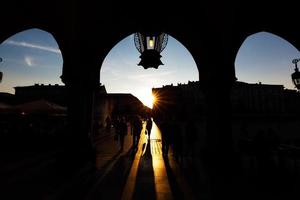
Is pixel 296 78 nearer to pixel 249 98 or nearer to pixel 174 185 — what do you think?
pixel 174 185

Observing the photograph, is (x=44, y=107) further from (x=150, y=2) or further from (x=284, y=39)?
(x=284, y=39)

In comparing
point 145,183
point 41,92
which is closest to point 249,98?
point 41,92

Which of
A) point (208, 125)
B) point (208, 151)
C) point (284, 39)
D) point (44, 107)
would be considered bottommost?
point (208, 151)

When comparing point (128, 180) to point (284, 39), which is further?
point (284, 39)

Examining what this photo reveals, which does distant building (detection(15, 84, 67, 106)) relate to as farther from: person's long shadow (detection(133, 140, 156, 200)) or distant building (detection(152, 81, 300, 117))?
person's long shadow (detection(133, 140, 156, 200))

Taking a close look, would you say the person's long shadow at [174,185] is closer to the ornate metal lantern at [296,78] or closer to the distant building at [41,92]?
the ornate metal lantern at [296,78]

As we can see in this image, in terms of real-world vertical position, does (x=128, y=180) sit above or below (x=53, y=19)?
below

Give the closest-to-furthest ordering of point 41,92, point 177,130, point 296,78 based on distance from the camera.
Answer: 1. point 296,78
2. point 177,130
3. point 41,92

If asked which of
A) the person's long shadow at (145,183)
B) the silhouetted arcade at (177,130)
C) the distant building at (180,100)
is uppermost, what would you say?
the distant building at (180,100)

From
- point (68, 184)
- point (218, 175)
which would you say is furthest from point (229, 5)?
point (68, 184)

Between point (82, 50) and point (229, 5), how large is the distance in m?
5.02

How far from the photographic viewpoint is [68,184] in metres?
5.12

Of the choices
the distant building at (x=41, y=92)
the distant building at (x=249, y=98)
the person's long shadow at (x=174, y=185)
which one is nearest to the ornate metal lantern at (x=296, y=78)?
the person's long shadow at (x=174, y=185)

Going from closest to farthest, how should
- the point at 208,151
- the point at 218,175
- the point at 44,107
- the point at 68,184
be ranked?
the point at 68,184 → the point at 218,175 → the point at 208,151 → the point at 44,107
